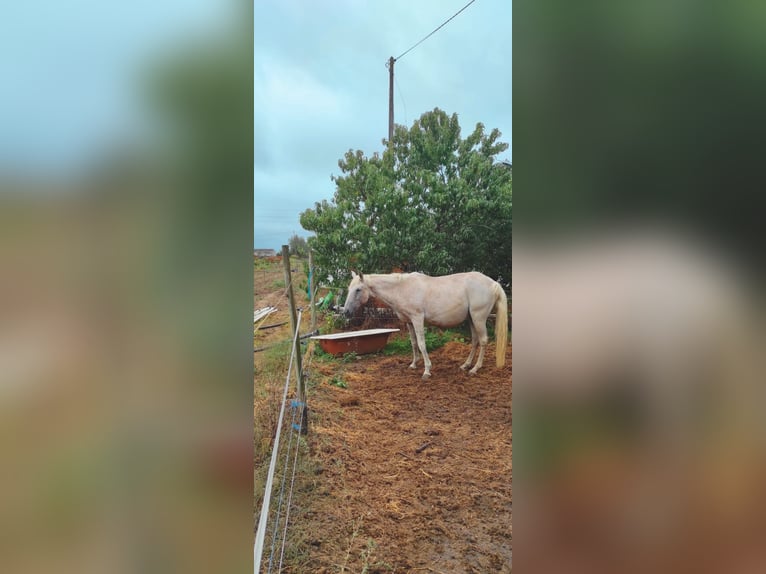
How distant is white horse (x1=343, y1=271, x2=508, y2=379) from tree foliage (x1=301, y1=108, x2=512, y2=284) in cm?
59

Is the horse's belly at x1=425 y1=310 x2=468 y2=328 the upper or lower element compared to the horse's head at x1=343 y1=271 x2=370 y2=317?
lower

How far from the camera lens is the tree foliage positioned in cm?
509

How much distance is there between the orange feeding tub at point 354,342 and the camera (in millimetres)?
5098
